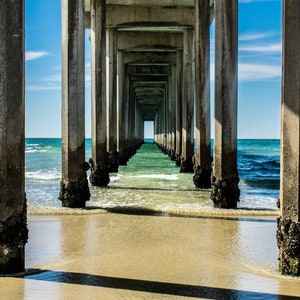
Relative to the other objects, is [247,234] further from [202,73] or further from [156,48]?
[156,48]

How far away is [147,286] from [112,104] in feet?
50.8

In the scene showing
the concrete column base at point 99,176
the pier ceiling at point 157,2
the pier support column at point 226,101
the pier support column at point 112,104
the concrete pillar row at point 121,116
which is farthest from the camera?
the concrete pillar row at point 121,116

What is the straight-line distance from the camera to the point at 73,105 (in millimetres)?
8836

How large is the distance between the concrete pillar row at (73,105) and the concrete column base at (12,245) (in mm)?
4137

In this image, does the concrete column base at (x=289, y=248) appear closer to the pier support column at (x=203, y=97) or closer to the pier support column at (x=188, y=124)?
the pier support column at (x=203, y=97)

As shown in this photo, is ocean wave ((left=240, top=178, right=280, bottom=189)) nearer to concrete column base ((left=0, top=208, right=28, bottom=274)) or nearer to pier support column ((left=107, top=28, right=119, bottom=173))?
pier support column ((left=107, top=28, right=119, bottom=173))

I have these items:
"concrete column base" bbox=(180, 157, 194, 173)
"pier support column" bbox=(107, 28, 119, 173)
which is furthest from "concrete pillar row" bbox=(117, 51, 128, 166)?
"concrete column base" bbox=(180, 157, 194, 173)

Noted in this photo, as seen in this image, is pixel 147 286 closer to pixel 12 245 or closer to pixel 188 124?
pixel 12 245

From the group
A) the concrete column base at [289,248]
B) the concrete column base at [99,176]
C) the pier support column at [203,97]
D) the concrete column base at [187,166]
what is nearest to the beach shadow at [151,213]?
the concrete column base at [289,248]

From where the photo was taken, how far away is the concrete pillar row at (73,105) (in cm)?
880

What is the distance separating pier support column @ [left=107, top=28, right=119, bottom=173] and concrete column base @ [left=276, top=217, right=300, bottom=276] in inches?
510

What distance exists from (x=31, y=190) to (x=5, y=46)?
8.47 metres

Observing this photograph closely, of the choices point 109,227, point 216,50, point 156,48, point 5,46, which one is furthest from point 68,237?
point 156,48

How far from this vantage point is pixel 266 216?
27.0 ft
